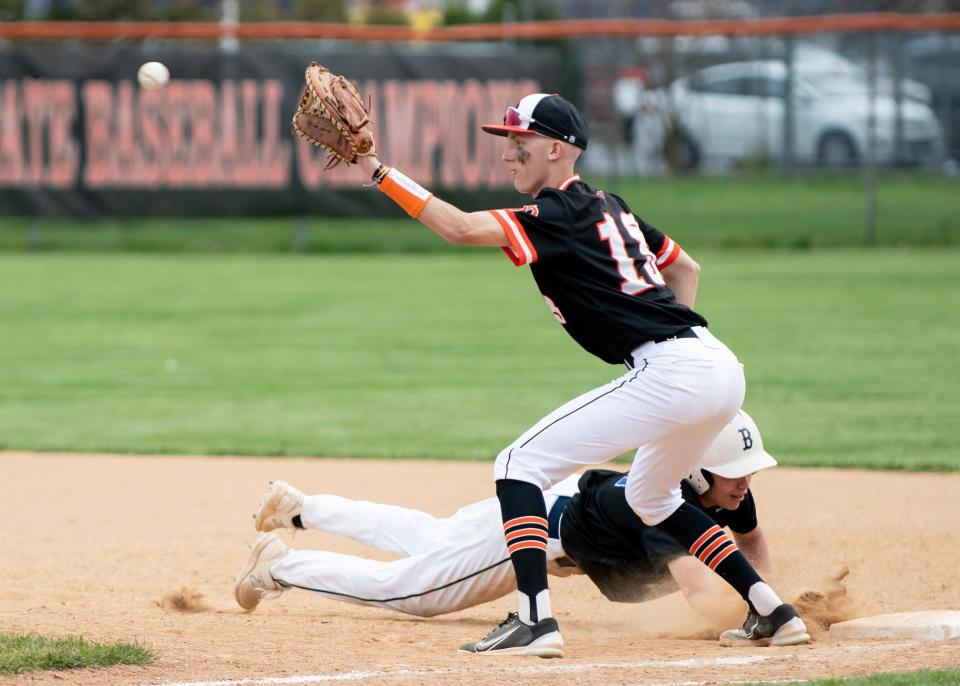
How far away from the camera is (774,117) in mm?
18219

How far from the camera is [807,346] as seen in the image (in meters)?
10.7

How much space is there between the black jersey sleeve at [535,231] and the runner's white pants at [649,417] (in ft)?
1.52

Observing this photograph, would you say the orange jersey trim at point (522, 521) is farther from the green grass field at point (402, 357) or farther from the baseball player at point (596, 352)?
the green grass field at point (402, 357)

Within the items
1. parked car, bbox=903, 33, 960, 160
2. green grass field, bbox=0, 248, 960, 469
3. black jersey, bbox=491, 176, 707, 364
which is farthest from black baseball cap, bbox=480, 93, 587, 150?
parked car, bbox=903, 33, 960, 160

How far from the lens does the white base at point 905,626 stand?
416cm

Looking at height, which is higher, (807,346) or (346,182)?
(346,182)

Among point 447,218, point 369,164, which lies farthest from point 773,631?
point 369,164

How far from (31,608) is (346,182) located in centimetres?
1214

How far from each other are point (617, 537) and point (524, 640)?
608mm

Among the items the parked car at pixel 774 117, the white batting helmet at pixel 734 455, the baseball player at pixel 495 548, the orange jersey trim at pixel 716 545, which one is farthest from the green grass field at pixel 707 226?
the orange jersey trim at pixel 716 545

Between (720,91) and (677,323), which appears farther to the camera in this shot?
(720,91)

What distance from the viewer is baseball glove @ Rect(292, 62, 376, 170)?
165 inches

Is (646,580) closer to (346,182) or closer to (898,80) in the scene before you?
(346,182)

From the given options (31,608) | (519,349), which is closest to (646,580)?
(31,608)
